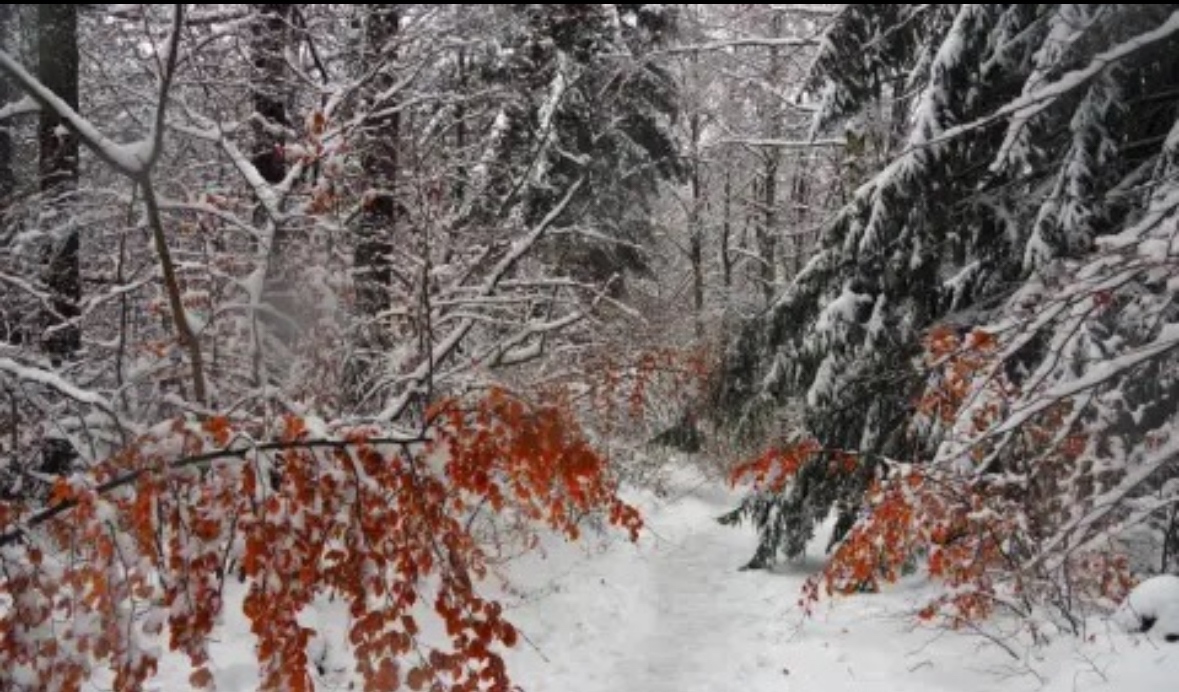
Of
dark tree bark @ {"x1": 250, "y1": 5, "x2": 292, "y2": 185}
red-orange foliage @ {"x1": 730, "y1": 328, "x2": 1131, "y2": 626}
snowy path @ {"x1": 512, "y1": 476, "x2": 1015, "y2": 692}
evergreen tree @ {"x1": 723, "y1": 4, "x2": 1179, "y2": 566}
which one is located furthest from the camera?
dark tree bark @ {"x1": 250, "y1": 5, "x2": 292, "y2": 185}

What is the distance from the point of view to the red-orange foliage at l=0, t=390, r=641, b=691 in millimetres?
2979

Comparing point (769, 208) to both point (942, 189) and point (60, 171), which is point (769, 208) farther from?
point (60, 171)

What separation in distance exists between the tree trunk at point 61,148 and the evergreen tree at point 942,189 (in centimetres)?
569

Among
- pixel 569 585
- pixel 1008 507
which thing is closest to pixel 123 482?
pixel 1008 507

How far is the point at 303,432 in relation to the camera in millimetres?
3229

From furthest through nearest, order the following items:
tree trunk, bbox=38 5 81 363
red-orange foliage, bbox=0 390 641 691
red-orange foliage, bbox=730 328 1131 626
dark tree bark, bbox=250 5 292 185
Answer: dark tree bark, bbox=250 5 292 185, tree trunk, bbox=38 5 81 363, red-orange foliage, bbox=730 328 1131 626, red-orange foliage, bbox=0 390 641 691

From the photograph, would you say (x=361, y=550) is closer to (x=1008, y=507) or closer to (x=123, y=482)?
(x=123, y=482)

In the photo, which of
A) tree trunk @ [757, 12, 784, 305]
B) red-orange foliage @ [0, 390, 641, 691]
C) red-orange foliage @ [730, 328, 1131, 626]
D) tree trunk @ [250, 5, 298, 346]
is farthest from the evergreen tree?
tree trunk @ [757, 12, 784, 305]

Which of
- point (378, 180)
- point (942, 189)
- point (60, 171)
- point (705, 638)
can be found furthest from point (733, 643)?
point (60, 171)

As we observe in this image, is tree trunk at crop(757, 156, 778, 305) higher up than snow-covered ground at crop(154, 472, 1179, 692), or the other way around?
tree trunk at crop(757, 156, 778, 305)

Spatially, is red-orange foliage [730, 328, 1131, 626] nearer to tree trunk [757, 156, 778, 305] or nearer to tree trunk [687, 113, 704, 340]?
tree trunk [687, 113, 704, 340]

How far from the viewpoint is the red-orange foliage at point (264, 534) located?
9.77 ft

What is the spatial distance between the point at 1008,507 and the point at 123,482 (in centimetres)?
520

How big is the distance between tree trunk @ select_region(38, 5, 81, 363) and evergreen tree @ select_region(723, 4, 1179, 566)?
5.69 m
